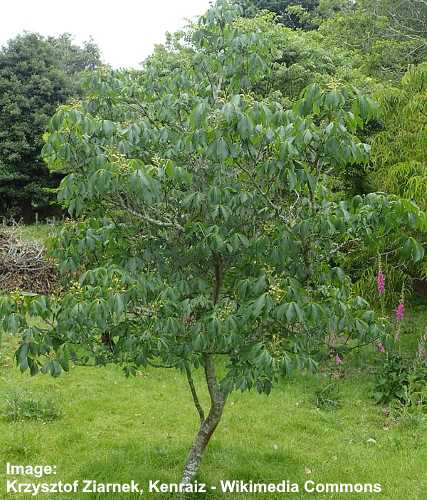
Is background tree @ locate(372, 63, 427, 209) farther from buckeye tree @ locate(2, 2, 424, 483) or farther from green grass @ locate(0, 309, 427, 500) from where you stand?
buckeye tree @ locate(2, 2, 424, 483)

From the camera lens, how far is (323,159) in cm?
338

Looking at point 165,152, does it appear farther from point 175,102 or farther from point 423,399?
point 423,399

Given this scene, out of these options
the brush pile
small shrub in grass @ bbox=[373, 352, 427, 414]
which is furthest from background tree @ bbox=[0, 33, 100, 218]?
small shrub in grass @ bbox=[373, 352, 427, 414]

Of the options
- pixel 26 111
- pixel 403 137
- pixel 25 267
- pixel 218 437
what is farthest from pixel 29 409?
pixel 26 111

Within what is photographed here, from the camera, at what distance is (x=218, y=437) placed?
5688mm

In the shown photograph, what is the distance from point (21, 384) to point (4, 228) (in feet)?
23.6

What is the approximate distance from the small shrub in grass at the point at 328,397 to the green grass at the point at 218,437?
0.08 meters

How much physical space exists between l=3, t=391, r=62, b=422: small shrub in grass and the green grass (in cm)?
11

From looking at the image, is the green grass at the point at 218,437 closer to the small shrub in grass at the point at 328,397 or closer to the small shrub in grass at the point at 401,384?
the small shrub in grass at the point at 328,397

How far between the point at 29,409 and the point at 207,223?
359 cm

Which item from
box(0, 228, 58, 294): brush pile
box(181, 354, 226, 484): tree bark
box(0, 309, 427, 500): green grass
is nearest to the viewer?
box(181, 354, 226, 484): tree bark

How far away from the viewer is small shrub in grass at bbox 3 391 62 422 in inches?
233

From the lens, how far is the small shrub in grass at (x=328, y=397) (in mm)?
6763

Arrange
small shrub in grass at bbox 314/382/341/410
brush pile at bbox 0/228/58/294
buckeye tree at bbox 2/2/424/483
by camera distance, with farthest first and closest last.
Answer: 1. brush pile at bbox 0/228/58/294
2. small shrub in grass at bbox 314/382/341/410
3. buckeye tree at bbox 2/2/424/483
